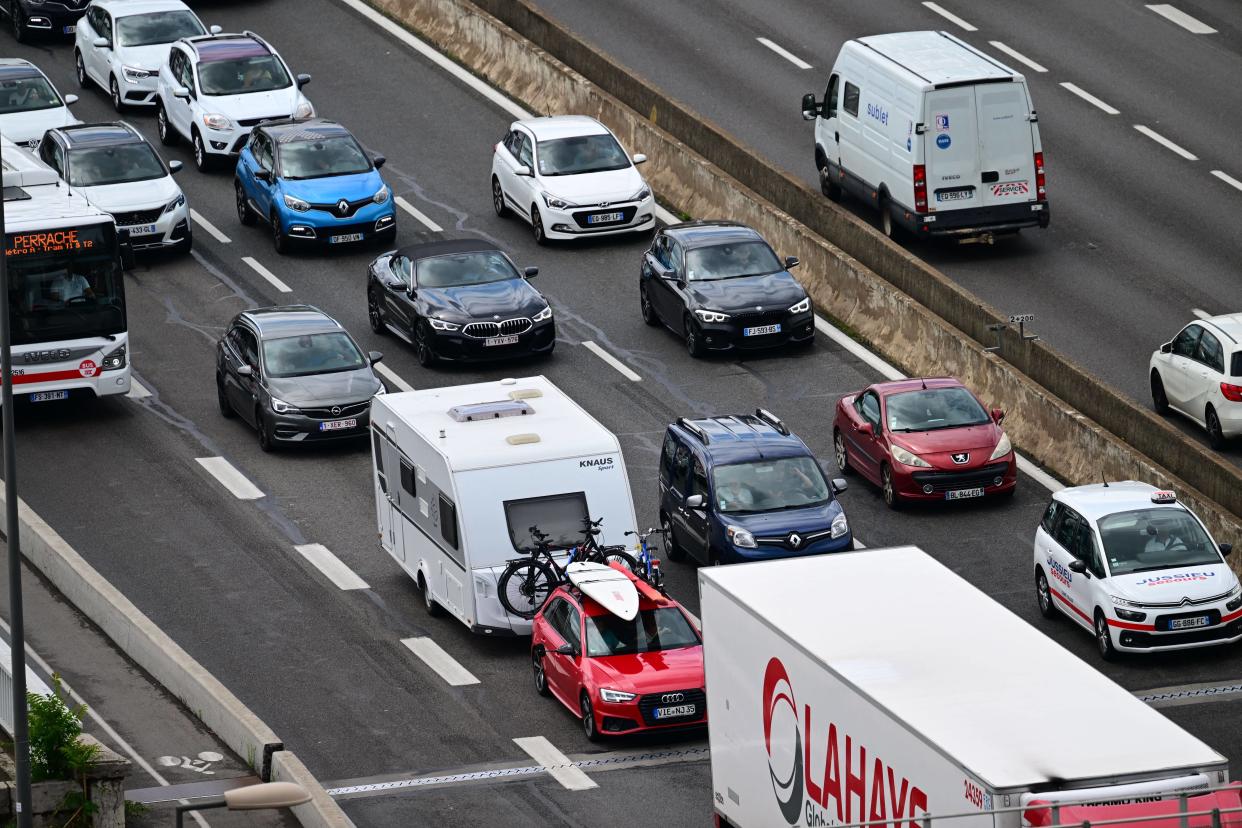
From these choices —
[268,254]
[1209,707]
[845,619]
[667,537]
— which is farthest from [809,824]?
[268,254]

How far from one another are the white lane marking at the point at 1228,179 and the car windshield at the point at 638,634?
63.5 feet

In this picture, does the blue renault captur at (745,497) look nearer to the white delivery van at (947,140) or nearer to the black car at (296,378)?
the black car at (296,378)

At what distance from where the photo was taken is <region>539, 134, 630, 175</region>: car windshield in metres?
41.2

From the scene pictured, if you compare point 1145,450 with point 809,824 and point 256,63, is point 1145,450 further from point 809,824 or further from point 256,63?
point 256,63

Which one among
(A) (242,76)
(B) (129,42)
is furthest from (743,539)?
(B) (129,42)

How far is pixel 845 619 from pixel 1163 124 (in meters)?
26.5

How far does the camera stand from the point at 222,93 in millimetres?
44719

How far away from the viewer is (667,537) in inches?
1233

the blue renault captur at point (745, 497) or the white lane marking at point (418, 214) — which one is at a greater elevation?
the blue renault captur at point (745, 497)

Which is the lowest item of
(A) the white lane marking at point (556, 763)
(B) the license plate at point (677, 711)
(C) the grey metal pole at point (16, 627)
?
(A) the white lane marking at point (556, 763)

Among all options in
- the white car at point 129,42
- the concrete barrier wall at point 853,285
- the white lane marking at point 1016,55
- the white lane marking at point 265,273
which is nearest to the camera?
the concrete barrier wall at point 853,285

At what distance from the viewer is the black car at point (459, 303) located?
3650 centimetres

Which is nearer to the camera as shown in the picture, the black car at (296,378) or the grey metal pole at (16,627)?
the grey metal pole at (16,627)

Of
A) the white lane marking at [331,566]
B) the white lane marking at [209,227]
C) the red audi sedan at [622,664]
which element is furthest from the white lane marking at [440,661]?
the white lane marking at [209,227]
